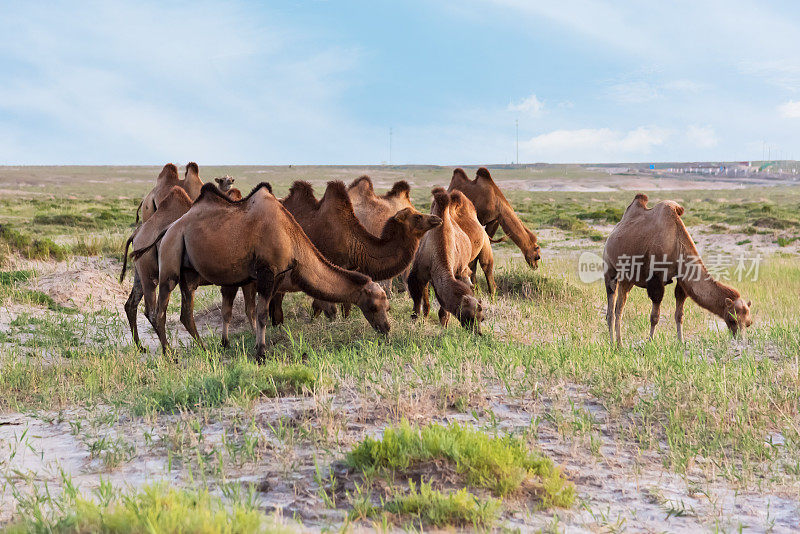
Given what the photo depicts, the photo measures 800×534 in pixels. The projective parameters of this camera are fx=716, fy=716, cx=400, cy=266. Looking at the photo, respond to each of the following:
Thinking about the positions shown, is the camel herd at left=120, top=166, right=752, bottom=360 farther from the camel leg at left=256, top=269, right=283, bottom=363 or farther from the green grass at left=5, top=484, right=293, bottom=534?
the green grass at left=5, top=484, right=293, bottom=534

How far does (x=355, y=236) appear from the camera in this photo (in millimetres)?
9008

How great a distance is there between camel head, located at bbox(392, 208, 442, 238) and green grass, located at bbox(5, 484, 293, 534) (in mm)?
5146

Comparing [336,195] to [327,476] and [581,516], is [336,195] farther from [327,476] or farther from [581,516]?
[581,516]

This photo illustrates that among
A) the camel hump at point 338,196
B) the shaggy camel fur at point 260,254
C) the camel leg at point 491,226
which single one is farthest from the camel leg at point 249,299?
the camel leg at point 491,226

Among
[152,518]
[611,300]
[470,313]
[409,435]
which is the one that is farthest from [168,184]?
[152,518]

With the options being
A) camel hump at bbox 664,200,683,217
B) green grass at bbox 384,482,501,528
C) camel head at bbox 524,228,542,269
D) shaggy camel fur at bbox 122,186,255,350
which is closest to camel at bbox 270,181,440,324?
shaggy camel fur at bbox 122,186,255,350

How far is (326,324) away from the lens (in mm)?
9664

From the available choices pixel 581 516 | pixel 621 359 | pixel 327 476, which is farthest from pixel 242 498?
pixel 621 359

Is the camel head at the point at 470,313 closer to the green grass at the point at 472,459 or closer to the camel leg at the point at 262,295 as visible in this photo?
the camel leg at the point at 262,295

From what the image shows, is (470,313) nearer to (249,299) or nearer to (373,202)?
(249,299)

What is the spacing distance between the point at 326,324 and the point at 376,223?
6.85ft

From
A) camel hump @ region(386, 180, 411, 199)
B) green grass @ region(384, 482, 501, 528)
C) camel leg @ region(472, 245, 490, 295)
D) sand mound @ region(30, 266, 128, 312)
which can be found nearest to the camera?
green grass @ region(384, 482, 501, 528)

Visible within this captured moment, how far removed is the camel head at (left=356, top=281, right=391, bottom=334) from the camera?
26.2 feet

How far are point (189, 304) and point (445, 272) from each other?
3182mm
